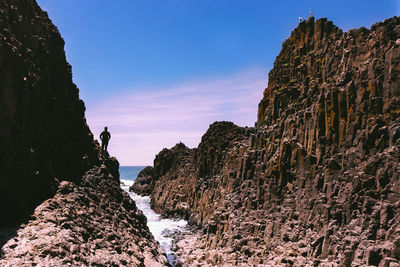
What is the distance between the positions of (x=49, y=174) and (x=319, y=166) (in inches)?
1024

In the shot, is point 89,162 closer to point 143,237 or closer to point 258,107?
point 143,237

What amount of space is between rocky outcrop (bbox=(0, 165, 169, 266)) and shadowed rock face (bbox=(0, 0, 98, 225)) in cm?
138

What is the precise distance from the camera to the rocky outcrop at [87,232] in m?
16.5

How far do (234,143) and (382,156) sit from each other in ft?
114

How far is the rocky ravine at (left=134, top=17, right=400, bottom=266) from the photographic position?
77.9 ft

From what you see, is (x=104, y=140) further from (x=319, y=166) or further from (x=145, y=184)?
(x=145, y=184)

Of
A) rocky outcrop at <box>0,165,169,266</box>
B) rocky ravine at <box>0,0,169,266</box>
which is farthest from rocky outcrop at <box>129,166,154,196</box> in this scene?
rocky ravine at <box>0,0,169,266</box>

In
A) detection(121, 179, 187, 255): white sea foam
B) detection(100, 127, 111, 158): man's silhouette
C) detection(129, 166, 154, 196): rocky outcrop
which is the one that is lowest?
detection(121, 179, 187, 255): white sea foam

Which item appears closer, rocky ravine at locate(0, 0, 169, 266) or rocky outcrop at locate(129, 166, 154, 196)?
rocky ravine at locate(0, 0, 169, 266)

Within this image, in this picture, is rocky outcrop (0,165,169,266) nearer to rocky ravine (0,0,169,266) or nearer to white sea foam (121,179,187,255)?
rocky ravine (0,0,169,266)

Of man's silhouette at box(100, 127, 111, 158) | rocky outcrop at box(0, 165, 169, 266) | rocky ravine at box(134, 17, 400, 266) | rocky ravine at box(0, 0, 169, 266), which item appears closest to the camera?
rocky outcrop at box(0, 165, 169, 266)

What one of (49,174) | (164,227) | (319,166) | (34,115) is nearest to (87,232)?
(49,174)

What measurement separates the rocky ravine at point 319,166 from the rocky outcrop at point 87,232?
13154mm

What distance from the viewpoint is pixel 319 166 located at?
101 ft
